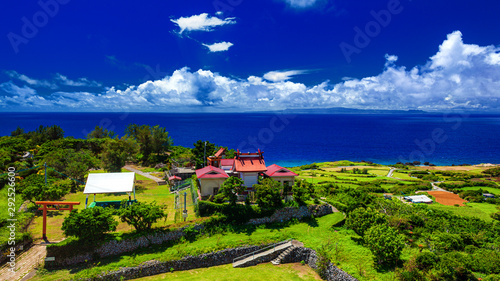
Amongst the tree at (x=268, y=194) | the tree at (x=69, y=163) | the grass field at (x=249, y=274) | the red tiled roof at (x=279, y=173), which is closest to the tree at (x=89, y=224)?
the grass field at (x=249, y=274)

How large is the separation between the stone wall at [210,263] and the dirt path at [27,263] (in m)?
5.09

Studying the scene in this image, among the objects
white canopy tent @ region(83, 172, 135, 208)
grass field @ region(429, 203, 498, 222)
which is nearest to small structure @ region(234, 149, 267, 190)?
white canopy tent @ region(83, 172, 135, 208)

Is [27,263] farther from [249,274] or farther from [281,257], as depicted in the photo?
[281,257]

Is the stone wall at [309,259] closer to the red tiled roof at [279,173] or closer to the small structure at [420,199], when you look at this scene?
the red tiled roof at [279,173]

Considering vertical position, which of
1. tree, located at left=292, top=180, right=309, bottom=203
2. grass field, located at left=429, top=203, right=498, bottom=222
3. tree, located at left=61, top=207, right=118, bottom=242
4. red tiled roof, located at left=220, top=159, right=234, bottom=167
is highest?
red tiled roof, located at left=220, top=159, right=234, bottom=167

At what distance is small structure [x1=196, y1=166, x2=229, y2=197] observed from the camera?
30.7 metres

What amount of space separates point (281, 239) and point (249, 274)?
5.34 metres

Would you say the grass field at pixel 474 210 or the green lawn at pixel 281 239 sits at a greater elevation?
the grass field at pixel 474 210

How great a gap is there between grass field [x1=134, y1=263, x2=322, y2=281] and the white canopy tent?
9979 millimetres

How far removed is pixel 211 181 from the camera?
31.0m

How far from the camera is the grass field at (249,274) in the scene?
22.3 meters

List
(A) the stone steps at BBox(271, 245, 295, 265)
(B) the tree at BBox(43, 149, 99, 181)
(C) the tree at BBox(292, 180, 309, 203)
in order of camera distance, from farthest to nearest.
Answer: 1. (B) the tree at BBox(43, 149, 99, 181)
2. (C) the tree at BBox(292, 180, 309, 203)
3. (A) the stone steps at BBox(271, 245, 295, 265)

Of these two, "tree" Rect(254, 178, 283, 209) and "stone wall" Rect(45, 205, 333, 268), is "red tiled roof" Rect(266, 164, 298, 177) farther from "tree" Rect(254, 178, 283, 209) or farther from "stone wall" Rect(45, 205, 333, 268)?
"stone wall" Rect(45, 205, 333, 268)

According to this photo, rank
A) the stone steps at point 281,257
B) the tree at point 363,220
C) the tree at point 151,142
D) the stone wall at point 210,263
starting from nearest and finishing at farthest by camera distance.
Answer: the stone wall at point 210,263
the stone steps at point 281,257
the tree at point 363,220
the tree at point 151,142
